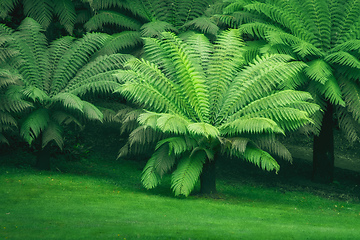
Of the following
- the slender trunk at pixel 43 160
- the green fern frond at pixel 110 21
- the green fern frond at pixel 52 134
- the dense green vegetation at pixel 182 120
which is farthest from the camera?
the green fern frond at pixel 110 21

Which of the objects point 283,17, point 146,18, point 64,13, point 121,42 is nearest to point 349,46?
point 283,17

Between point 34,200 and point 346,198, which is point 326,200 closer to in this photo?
point 346,198

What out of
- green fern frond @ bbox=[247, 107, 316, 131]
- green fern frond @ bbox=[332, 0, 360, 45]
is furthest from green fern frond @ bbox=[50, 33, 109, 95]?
green fern frond @ bbox=[332, 0, 360, 45]

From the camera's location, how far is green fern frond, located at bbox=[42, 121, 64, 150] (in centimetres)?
833

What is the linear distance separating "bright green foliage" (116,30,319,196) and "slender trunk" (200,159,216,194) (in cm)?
17

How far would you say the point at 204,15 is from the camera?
11430 mm

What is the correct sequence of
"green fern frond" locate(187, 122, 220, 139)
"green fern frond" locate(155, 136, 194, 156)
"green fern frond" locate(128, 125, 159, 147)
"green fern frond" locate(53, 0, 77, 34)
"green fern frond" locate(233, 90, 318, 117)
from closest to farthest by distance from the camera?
1. "green fern frond" locate(187, 122, 220, 139)
2. "green fern frond" locate(155, 136, 194, 156)
3. "green fern frond" locate(233, 90, 318, 117)
4. "green fern frond" locate(128, 125, 159, 147)
5. "green fern frond" locate(53, 0, 77, 34)

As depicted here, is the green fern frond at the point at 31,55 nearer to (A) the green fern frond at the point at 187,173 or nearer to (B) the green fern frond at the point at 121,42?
(B) the green fern frond at the point at 121,42

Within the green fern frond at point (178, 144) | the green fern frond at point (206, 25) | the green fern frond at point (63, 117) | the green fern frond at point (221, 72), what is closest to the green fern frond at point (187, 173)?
the green fern frond at point (178, 144)

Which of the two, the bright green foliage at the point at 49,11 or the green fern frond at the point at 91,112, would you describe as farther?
the bright green foliage at the point at 49,11

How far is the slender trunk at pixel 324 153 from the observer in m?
10.0

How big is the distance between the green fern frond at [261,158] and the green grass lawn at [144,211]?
27.5 inches

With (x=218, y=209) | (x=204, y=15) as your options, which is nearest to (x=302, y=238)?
(x=218, y=209)

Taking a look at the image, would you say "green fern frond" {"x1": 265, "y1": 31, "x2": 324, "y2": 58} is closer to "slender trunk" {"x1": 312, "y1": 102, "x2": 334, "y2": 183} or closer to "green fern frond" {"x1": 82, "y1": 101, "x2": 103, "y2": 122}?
"slender trunk" {"x1": 312, "y1": 102, "x2": 334, "y2": 183}
